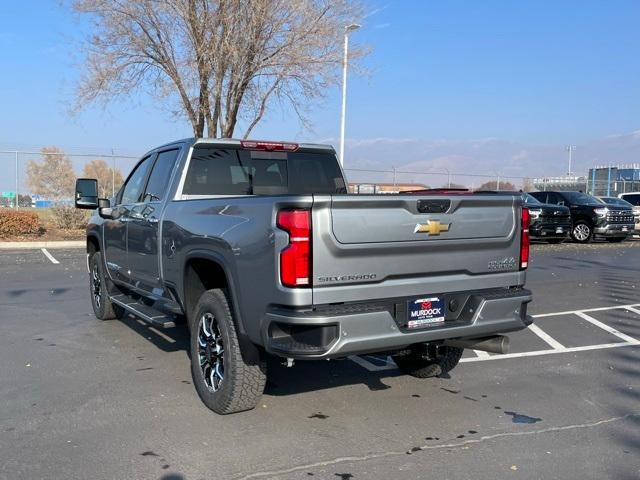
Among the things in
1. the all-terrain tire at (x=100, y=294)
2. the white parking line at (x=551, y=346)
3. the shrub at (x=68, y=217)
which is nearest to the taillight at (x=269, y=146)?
the white parking line at (x=551, y=346)

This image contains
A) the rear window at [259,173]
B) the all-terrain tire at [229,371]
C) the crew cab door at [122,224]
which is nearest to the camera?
the all-terrain tire at [229,371]

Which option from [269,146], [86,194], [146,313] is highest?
[269,146]

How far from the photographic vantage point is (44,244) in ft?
54.5

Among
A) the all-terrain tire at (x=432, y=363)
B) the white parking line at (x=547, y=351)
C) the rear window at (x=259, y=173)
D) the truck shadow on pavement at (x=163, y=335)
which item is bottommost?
the white parking line at (x=547, y=351)

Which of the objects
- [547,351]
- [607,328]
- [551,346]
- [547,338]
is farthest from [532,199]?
[547,351]

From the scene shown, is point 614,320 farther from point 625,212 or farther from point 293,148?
point 625,212

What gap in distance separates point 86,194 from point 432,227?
444cm

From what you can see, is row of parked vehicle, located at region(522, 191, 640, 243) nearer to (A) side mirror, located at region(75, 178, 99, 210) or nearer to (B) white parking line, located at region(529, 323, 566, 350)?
(B) white parking line, located at region(529, 323, 566, 350)

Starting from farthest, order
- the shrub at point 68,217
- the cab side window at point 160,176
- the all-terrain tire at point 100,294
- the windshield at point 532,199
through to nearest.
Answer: the windshield at point 532,199 → the shrub at point 68,217 → the all-terrain tire at point 100,294 → the cab side window at point 160,176

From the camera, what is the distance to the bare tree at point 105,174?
973 inches

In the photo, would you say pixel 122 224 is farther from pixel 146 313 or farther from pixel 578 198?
pixel 578 198

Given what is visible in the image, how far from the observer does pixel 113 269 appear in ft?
22.0

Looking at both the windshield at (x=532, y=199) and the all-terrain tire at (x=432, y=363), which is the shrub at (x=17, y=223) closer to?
the windshield at (x=532, y=199)

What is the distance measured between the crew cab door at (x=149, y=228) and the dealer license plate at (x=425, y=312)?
8.03 ft
